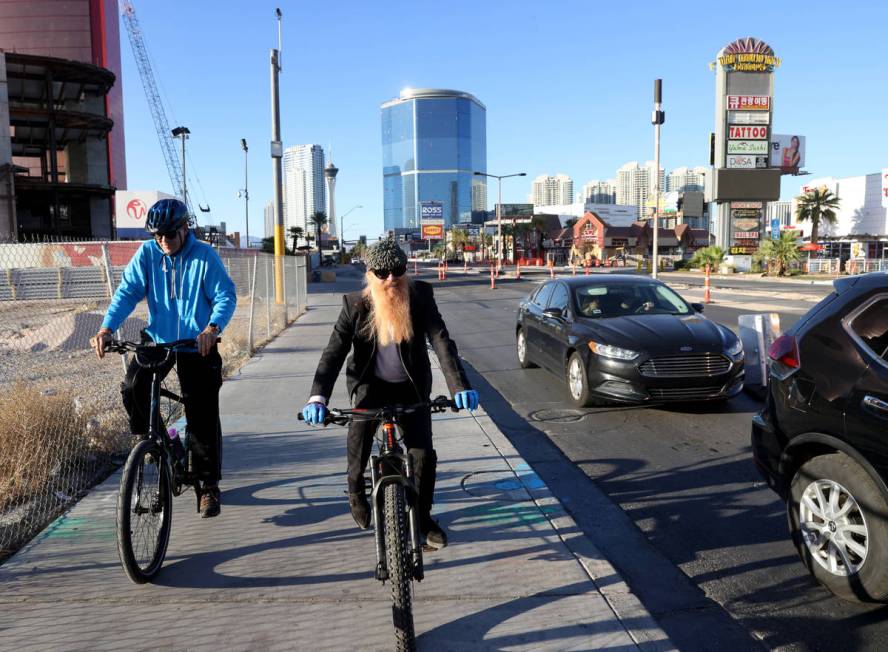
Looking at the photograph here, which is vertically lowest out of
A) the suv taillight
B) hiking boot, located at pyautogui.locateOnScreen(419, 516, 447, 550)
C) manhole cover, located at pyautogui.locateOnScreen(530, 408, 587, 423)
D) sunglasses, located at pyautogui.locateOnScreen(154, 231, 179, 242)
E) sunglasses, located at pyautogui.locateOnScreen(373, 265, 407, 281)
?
manhole cover, located at pyautogui.locateOnScreen(530, 408, 587, 423)

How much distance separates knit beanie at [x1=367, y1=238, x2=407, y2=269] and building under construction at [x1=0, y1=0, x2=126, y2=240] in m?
52.7

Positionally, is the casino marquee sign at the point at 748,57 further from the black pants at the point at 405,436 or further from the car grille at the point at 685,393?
the black pants at the point at 405,436

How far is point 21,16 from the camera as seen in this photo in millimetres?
65312

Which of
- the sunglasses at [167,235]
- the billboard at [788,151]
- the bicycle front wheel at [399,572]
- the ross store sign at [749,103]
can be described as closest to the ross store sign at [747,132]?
the ross store sign at [749,103]

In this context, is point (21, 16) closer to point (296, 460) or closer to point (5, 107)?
point (5, 107)

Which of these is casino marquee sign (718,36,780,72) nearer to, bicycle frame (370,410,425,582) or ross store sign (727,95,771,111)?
ross store sign (727,95,771,111)

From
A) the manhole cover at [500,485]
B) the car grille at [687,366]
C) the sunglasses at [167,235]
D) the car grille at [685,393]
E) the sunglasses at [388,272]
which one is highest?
the sunglasses at [167,235]

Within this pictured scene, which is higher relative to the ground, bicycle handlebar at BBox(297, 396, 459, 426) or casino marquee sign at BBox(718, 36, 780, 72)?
casino marquee sign at BBox(718, 36, 780, 72)

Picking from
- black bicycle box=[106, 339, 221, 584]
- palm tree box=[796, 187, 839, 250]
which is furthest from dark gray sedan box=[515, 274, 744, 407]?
palm tree box=[796, 187, 839, 250]

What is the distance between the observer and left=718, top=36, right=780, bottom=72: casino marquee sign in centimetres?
5766

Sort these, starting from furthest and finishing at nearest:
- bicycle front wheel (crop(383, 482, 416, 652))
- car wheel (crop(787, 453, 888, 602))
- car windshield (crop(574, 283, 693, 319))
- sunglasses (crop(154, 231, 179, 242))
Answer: car windshield (crop(574, 283, 693, 319)) < sunglasses (crop(154, 231, 179, 242)) < car wheel (crop(787, 453, 888, 602)) < bicycle front wheel (crop(383, 482, 416, 652))

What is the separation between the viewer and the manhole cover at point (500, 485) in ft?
16.6

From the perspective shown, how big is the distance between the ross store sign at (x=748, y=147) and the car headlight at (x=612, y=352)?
189 ft

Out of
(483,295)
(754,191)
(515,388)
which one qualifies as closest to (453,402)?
(515,388)
